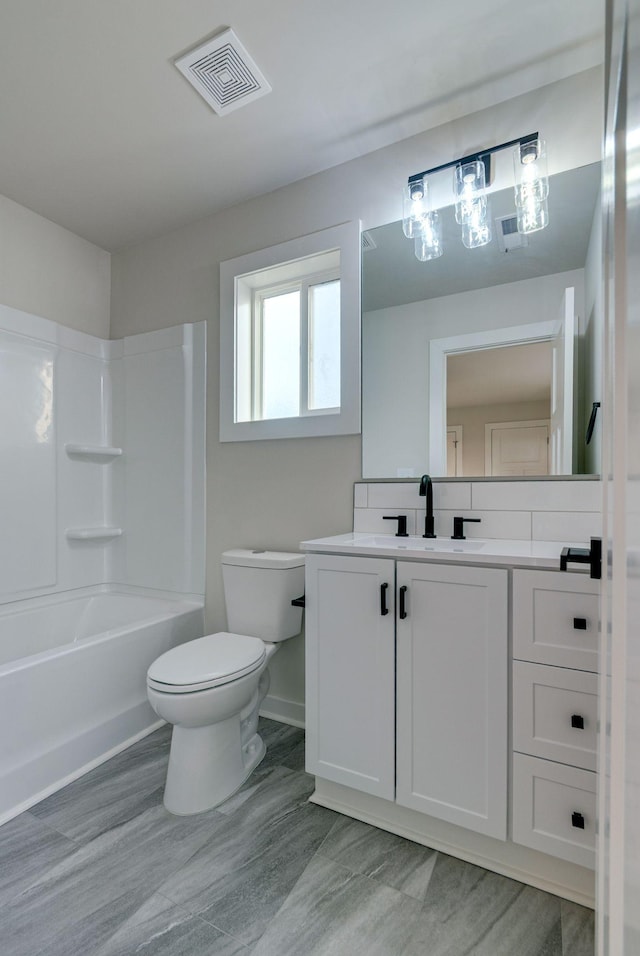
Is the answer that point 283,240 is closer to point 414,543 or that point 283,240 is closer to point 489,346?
point 489,346

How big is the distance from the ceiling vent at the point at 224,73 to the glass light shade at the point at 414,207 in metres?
0.65

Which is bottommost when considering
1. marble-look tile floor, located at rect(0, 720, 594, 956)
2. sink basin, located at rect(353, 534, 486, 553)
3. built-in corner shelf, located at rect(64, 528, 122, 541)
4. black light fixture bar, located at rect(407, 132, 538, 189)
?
marble-look tile floor, located at rect(0, 720, 594, 956)

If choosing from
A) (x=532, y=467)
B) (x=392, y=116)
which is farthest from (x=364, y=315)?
(x=532, y=467)

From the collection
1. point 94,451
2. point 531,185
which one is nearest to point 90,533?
point 94,451

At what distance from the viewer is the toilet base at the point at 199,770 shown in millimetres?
1604

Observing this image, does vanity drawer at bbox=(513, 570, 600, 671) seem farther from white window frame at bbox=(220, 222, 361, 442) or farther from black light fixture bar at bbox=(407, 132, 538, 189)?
black light fixture bar at bbox=(407, 132, 538, 189)

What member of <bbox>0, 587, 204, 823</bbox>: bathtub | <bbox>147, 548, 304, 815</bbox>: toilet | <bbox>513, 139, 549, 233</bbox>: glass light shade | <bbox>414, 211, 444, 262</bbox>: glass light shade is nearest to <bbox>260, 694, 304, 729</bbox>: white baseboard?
<bbox>147, 548, 304, 815</bbox>: toilet

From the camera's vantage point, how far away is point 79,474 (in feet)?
8.80

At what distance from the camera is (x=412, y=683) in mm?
1396

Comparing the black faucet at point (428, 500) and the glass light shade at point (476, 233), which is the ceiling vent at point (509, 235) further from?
the black faucet at point (428, 500)

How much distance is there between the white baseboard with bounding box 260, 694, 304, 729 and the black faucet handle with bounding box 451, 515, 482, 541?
111cm

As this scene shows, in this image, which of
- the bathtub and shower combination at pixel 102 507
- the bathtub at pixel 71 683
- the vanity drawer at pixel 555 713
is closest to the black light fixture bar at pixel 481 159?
the bathtub and shower combination at pixel 102 507

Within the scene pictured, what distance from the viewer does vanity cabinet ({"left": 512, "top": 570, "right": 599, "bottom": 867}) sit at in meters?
1.17

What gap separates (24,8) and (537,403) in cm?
208
